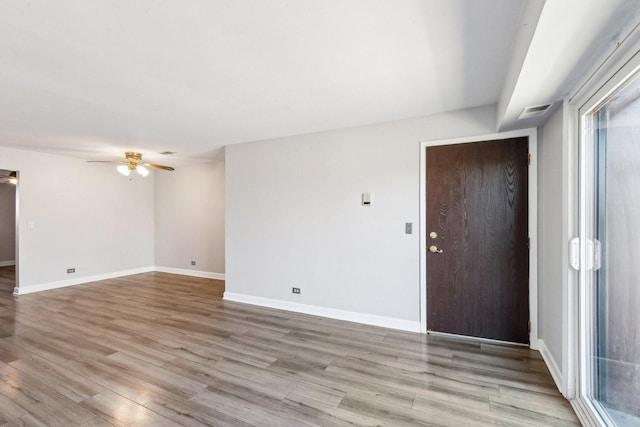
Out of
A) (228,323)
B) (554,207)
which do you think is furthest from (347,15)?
(228,323)

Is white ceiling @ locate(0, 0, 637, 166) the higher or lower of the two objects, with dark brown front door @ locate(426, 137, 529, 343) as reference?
higher

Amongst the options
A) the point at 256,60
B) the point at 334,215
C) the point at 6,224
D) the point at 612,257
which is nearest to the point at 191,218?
the point at 334,215

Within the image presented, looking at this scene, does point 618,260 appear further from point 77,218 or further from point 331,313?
point 77,218

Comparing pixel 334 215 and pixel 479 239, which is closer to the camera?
pixel 479 239

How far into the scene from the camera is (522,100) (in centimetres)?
214

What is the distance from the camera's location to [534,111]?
7.82 ft

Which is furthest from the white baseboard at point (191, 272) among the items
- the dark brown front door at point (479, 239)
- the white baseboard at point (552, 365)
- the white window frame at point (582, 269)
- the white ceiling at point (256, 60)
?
the white window frame at point (582, 269)

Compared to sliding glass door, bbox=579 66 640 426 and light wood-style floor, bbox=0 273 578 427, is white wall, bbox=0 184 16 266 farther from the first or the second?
sliding glass door, bbox=579 66 640 426

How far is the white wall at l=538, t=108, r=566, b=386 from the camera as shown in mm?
2301

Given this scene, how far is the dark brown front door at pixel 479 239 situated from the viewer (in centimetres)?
296

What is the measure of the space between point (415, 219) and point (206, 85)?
8.11ft

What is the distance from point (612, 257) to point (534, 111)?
1239 mm

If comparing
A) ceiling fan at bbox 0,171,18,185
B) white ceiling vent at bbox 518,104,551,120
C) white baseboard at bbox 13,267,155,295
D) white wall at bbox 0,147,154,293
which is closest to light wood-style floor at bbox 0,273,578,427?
white baseboard at bbox 13,267,155,295

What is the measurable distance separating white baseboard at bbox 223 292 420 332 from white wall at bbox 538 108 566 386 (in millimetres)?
1201
